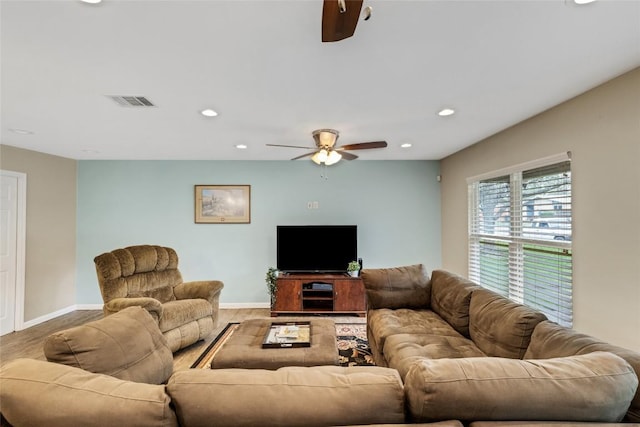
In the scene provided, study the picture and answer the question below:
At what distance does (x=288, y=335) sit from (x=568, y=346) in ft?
5.88

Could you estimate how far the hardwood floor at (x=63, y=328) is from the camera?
3136 millimetres

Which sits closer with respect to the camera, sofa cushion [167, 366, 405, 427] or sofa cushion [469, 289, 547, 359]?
sofa cushion [167, 366, 405, 427]

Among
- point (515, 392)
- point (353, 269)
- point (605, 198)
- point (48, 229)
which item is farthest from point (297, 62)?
point (48, 229)

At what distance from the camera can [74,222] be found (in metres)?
4.82

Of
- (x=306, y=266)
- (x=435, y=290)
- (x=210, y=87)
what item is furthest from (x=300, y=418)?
(x=306, y=266)

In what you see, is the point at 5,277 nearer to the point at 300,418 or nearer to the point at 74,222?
the point at 74,222

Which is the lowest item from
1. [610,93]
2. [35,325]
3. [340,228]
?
[35,325]

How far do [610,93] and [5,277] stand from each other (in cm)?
669

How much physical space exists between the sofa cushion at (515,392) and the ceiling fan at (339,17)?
1.22m

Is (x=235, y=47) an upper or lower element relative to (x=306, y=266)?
upper

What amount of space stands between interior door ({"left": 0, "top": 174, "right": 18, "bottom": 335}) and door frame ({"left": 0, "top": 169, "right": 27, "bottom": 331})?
0.02 meters

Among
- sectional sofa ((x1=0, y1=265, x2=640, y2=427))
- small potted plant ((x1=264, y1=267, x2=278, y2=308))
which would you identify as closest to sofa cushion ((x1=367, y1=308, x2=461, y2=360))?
sectional sofa ((x1=0, y1=265, x2=640, y2=427))

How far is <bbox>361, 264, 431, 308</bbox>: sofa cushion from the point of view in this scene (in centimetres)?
311

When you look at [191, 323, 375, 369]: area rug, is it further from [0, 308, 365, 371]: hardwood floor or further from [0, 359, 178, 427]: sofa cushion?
[0, 359, 178, 427]: sofa cushion
